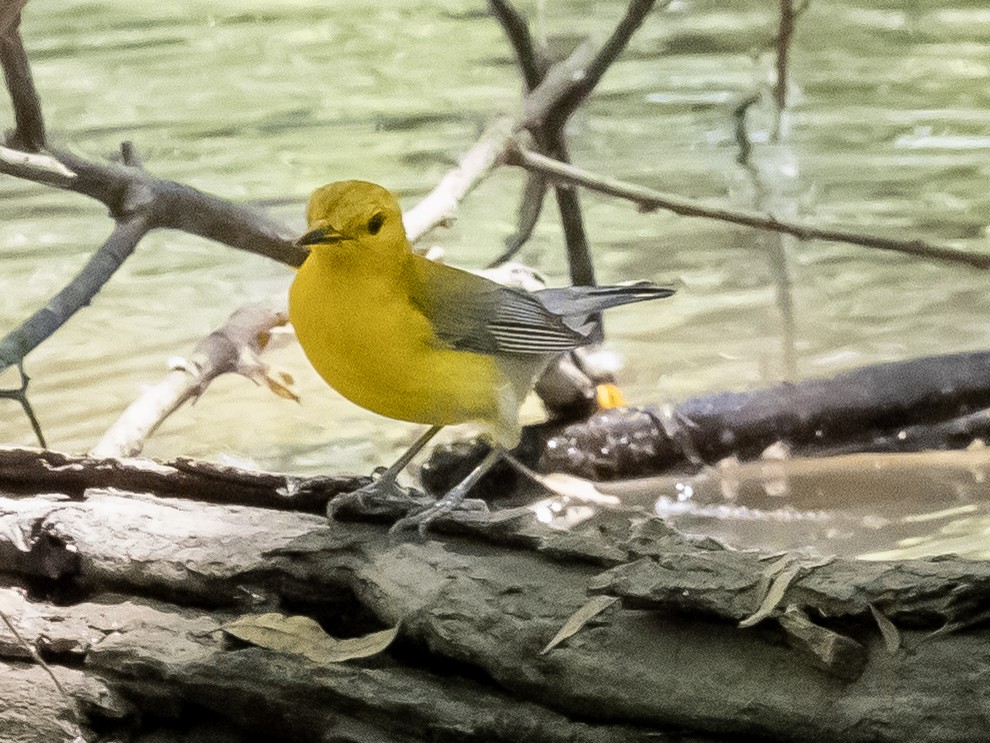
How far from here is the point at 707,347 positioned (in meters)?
4.81

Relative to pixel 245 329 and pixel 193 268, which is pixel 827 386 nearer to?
pixel 245 329

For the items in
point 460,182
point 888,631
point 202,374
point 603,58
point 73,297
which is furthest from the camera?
point 603,58

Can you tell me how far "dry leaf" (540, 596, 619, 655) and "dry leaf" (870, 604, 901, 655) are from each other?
0.35 meters

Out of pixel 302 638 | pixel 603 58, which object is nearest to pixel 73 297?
pixel 302 638

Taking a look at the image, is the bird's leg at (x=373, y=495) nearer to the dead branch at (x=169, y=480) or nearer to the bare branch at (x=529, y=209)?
the dead branch at (x=169, y=480)

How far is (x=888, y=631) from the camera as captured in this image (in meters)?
1.58

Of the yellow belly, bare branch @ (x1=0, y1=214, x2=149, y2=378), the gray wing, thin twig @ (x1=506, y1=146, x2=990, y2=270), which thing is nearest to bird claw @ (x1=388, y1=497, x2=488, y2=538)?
the yellow belly

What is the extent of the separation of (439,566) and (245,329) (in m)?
1.79

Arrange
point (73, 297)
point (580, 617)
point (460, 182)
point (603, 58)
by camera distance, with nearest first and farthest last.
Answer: point (580, 617)
point (73, 297)
point (460, 182)
point (603, 58)

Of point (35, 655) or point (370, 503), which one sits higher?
point (370, 503)

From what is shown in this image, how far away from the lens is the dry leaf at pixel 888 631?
1.57 m

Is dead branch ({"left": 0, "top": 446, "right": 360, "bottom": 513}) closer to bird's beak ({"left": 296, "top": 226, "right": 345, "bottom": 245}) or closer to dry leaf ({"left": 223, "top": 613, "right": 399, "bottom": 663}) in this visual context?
dry leaf ({"left": 223, "top": 613, "right": 399, "bottom": 663})

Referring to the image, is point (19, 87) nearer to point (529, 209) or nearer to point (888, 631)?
point (529, 209)

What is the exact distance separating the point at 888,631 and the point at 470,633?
0.54 metres
